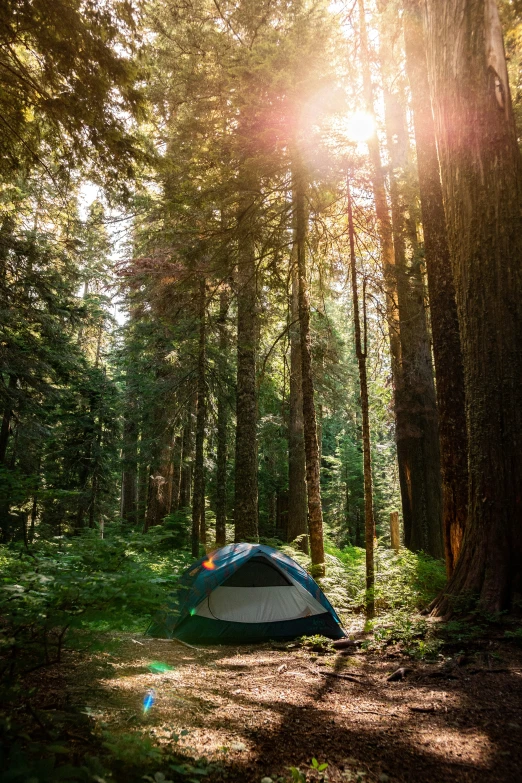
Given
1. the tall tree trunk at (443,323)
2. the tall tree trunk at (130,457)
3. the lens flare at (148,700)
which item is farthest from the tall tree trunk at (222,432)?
the lens flare at (148,700)

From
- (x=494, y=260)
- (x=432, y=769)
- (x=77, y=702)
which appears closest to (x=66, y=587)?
(x=77, y=702)

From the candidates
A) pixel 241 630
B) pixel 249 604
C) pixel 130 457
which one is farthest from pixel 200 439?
pixel 130 457

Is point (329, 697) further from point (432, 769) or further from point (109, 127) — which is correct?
point (109, 127)

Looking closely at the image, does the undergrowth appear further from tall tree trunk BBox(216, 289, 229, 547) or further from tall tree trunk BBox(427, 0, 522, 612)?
tall tree trunk BBox(216, 289, 229, 547)

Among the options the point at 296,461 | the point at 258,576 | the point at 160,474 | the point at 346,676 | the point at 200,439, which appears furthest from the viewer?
the point at 160,474

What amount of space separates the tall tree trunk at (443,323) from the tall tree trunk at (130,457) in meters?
13.7

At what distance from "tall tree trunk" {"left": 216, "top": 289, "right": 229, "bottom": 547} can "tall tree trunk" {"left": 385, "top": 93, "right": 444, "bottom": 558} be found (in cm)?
463

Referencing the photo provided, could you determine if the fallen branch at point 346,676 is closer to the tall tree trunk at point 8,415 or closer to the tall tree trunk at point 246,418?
the tall tree trunk at point 246,418

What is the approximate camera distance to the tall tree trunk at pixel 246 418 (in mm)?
10328

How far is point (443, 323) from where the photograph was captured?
248 inches

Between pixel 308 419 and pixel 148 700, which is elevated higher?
pixel 308 419

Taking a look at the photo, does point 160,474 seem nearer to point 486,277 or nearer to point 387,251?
point 387,251

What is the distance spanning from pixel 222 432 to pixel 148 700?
1127 cm

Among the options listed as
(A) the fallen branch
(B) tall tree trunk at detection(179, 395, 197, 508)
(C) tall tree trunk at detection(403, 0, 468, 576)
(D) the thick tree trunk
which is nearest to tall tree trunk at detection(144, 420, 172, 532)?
(B) tall tree trunk at detection(179, 395, 197, 508)
